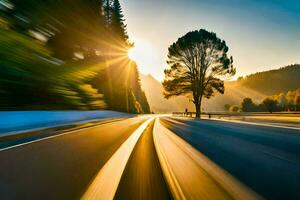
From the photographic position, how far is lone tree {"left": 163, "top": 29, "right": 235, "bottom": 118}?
3612 centimetres

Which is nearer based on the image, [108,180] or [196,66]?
[108,180]

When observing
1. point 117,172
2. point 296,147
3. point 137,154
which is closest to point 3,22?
point 137,154

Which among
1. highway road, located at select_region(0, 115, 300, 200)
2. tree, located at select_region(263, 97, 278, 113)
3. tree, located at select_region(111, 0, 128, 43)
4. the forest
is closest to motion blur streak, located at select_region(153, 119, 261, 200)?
highway road, located at select_region(0, 115, 300, 200)

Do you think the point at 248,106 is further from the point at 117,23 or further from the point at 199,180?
the point at 199,180

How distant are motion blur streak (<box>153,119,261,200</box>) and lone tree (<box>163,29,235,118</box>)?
31.6 metres

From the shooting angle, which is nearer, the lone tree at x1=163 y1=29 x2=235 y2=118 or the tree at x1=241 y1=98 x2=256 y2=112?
the lone tree at x1=163 y1=29 x2=235 y2=118

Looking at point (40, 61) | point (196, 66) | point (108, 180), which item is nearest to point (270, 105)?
point (196, 66)

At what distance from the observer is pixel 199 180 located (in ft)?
14.2

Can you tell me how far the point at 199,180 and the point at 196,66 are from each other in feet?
111

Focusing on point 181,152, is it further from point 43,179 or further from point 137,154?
point 43,179

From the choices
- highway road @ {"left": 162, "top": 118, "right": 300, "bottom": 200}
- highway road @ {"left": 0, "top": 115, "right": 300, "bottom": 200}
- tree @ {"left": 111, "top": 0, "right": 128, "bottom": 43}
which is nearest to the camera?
highway road @ {"left": 0, "top": 115, "right": 300, "bottom": 200}

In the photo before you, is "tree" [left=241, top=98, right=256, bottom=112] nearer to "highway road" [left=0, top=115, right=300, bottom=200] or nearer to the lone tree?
the lone tree

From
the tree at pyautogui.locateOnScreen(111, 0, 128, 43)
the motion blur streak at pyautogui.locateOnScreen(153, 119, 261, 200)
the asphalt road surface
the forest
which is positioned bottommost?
the motion blur streak at pyautogui.locateOnScreen(153, 119, 261, 200)

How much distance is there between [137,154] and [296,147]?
4.89 meters
